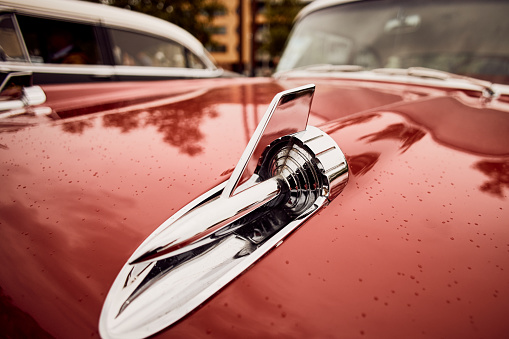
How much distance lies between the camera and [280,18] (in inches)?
714

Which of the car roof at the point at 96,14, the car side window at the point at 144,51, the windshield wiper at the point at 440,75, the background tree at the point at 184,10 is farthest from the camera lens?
the background tree at the point at 184,10

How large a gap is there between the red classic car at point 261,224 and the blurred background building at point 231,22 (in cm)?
218

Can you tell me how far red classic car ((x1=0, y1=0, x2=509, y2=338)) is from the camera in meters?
0.50

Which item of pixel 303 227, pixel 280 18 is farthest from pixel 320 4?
pixel 280 18

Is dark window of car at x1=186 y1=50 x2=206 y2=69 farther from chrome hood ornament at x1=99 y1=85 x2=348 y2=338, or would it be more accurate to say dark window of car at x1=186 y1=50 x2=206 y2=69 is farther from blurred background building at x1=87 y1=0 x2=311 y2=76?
chrome hood ornament at x1=99 y1=85 x2=348 y2=338

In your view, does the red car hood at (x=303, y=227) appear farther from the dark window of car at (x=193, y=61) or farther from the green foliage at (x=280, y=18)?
the green foliage at (x=280, y=18)

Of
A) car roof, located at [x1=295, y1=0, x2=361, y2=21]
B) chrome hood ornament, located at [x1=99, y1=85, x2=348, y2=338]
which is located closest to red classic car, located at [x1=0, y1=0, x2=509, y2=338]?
chrome hood ornament, located at [x1=99, y1=85, x2=348, y2=338]

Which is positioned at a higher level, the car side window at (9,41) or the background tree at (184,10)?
the background tree at (184,10)

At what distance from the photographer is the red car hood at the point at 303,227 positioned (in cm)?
50

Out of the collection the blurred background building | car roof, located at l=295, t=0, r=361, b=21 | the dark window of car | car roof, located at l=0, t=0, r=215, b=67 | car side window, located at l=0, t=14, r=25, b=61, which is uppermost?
the blurred background building

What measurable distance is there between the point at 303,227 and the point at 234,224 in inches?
6.6

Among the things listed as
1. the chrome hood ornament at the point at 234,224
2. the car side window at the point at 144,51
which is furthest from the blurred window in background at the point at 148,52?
the chrome hood ornament at the point at 234,224

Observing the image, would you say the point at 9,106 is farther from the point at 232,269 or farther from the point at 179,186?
the point at 232,269

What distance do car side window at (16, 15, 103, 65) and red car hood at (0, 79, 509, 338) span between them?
254cm
